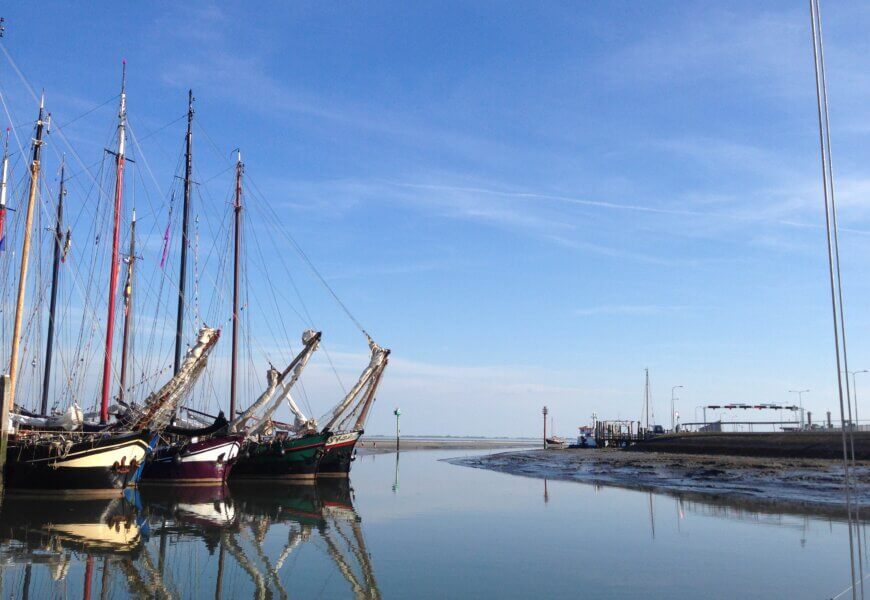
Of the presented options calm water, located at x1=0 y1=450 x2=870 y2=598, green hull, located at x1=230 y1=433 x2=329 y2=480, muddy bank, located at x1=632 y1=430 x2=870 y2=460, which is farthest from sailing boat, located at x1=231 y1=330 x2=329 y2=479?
muddy bank, located at x1=632 y1=430 x2=870 y2=460

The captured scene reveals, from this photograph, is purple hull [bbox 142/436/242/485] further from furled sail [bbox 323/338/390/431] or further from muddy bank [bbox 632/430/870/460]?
muddy bank [bbox 632/430/870/460]

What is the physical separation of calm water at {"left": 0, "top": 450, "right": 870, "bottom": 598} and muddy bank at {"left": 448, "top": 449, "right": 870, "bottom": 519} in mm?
3995

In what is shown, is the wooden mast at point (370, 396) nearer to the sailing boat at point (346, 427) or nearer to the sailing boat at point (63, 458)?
the sailing boat at point (346, 427)

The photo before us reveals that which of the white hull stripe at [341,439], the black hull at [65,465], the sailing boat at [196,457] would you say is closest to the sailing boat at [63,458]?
the black hull at [65,465]

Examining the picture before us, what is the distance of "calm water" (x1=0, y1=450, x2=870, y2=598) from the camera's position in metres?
15.4

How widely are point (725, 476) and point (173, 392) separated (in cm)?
3005

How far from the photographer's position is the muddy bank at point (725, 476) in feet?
106

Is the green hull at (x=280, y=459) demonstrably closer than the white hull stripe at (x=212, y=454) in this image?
No

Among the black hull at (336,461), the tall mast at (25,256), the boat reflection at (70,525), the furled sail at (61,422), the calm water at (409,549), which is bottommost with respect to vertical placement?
the calm water at (409,549)

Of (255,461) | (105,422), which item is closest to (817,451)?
(255,461)

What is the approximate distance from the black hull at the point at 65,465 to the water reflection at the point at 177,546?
2.77 feet

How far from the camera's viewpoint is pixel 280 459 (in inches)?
1684

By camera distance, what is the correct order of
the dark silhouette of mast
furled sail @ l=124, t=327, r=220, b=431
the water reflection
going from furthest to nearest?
1. furled sail @ l=124, t=327, r=220, b=431
2. the dark silhouette of mast
3. the water reflection

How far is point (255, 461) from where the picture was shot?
141ft
